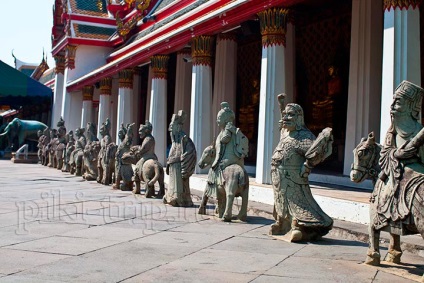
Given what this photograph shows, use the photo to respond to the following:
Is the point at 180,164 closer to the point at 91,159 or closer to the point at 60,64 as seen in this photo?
the point at 91,159

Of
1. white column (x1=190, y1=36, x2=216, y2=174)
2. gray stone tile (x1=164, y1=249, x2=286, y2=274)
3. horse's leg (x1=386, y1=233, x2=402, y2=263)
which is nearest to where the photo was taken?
gray stone tile (x1=164, y1=249, x2=286, y2=274)

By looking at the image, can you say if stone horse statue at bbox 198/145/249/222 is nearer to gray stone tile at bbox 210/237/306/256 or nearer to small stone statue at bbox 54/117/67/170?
gray stone tile at bbox 210/237/306/256

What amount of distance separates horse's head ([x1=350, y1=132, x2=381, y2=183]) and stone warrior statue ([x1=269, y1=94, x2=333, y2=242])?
0.88 m

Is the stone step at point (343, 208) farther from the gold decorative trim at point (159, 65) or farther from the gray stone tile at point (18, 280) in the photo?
the gold decorative trim at point (159, 65)

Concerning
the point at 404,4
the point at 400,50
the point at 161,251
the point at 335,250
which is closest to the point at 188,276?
the point at 161,251

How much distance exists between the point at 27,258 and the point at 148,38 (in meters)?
13.0

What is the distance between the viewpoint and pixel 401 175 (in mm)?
4277

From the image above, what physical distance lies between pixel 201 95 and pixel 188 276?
29.6 feet

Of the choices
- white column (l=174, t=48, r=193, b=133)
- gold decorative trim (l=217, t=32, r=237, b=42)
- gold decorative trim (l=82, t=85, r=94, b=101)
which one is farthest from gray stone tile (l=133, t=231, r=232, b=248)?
gold decorative trim (l=82, t=85, r=94, b=101)

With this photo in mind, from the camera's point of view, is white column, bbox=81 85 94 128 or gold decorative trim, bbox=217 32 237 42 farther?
white column, bbox=81 85 94 128

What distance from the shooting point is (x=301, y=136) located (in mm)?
5875

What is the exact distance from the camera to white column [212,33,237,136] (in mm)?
14414

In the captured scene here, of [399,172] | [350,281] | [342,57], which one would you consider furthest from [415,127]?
[342,57]

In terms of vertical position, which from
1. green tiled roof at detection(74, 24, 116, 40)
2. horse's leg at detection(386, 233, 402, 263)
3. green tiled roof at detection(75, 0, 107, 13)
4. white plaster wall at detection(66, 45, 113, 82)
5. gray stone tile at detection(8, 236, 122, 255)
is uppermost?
green tiled roof at detection(75, 0, 107, 13)
